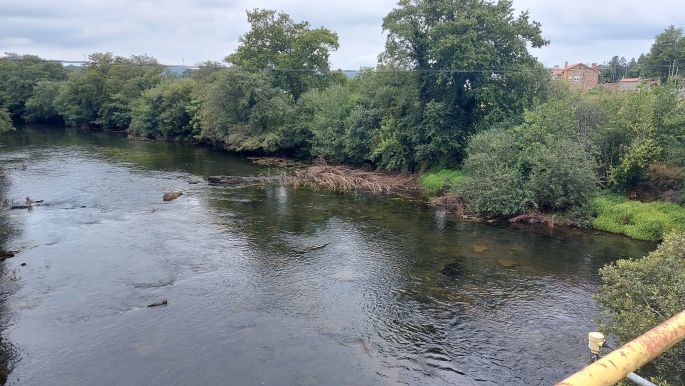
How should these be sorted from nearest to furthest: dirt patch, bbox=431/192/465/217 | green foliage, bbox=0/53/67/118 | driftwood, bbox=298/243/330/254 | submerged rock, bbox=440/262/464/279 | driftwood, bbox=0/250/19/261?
1. submerged rock, bbox=440/262/464/279
2. driftwood, bbox=0/250/19/261
3. driftwood, bbox=298/243/330/254
4. dirt patch, bbox=431/192/465/217
5. green foliage, bbox=0/53/67/118

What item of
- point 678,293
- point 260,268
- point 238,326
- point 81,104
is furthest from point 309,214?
point 81,104

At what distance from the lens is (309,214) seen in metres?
29.6

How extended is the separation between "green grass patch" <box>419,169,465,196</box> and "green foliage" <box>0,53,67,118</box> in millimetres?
73502

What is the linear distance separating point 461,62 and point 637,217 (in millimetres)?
14949

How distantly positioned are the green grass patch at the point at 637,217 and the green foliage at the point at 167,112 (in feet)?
153

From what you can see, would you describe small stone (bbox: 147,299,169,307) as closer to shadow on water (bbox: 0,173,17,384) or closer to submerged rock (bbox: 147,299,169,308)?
submerged rock (bbox: 147,299,169,308)

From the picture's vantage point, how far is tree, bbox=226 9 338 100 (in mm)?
53422

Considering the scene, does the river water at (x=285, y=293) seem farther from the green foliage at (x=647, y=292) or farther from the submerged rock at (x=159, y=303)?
the green foliage at (x=647, y=292)

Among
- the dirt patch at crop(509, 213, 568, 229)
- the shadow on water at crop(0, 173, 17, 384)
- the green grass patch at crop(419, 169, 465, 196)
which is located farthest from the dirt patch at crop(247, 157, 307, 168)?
the dirt patch at crop(509, 213, 568, 229)

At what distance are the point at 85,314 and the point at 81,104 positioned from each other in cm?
6770

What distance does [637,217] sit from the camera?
25672 millimetres

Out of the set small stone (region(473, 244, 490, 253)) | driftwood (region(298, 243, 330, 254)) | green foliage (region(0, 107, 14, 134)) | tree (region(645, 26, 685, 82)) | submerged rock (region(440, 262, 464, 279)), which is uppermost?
tree (region(645, 26, 685, 82))

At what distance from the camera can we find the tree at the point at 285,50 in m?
53.4

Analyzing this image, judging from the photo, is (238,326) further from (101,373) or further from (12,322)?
(12,322)
